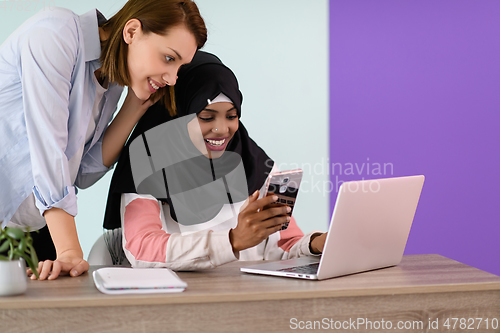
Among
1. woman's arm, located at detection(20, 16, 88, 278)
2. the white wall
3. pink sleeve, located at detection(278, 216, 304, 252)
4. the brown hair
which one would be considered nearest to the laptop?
pink sleeve, located at detection(278, 216, 304, 252)

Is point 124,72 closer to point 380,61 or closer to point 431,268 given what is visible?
point 431,268

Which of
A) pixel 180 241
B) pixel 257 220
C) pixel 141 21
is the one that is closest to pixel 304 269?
pixel 257 220

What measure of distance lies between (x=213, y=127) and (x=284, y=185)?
0.61 metres

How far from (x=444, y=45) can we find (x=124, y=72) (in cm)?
220

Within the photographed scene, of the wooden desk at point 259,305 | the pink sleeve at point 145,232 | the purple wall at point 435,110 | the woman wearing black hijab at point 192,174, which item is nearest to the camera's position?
the wooden desk at point 259,305

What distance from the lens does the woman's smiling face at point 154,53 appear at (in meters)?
1.38

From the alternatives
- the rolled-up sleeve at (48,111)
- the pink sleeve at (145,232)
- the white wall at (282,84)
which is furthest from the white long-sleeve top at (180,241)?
the white wall at (282,84)

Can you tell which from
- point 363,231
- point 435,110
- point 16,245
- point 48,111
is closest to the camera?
point 16,245

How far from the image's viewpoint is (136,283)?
3.17 feet

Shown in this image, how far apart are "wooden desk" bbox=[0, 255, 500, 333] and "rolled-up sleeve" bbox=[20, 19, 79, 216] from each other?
23 centimetres

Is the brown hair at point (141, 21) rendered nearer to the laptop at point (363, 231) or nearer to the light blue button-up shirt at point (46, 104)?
the light blue button-up shirt at point (46, 104)

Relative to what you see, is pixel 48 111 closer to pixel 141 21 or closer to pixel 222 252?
pixel 141 21

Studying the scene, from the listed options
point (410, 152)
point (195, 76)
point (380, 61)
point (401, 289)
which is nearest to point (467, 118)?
point (410, 152)

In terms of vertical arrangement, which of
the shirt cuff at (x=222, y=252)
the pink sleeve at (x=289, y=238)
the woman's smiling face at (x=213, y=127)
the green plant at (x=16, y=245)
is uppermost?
the woman's smiling face at (x=213, y=127)
